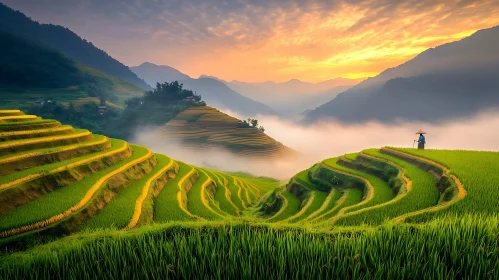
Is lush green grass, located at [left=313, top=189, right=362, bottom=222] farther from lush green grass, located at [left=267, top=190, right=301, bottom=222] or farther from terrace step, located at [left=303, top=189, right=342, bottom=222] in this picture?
lush green grass, located at [left=267, top=190, right=301, bottom=222]

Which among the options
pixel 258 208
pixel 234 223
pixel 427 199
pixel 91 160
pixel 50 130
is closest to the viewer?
pixel 234 223

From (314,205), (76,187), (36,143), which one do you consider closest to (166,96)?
(36,143)

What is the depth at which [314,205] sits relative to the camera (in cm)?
1631

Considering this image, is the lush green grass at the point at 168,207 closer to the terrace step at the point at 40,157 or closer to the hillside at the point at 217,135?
the terrace step at the point at 40,157

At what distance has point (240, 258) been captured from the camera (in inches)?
122

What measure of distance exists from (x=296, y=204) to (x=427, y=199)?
9837mm

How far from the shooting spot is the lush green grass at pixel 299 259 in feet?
9.29

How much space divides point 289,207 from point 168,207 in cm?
936

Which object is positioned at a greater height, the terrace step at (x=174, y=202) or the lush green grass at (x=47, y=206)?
the lush green grass at (x=47, y=206)

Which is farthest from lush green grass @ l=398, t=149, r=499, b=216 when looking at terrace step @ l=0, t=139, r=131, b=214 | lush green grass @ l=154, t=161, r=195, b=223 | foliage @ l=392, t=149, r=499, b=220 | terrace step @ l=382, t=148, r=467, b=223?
terrace step @ l=0, t=139, r=131, b=214

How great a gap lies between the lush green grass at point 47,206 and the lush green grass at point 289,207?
1064 cm

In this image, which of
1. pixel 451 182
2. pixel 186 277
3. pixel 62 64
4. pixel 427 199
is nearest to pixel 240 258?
pixel 186 277

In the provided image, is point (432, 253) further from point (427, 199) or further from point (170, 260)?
point (427, 199)

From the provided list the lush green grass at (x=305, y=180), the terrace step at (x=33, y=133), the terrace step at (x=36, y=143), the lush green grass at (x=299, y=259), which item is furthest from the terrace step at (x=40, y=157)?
the lush green grass at (x=305, y=180)
